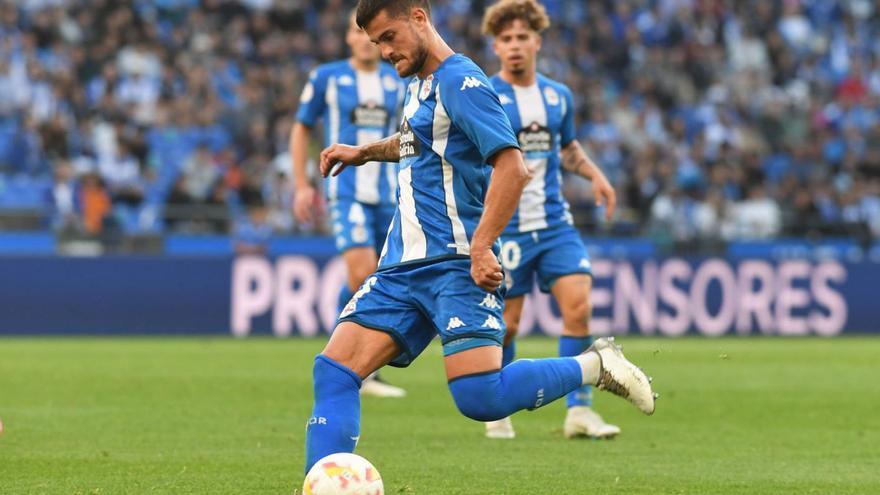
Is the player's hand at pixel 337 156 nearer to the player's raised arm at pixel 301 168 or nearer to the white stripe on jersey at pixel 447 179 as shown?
the white stripe on jersey at pixel 447 179

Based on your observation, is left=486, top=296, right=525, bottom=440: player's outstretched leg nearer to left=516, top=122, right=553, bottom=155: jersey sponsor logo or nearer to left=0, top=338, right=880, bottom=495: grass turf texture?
left=0, top=338, right=880, bottom=495: grass turf texture

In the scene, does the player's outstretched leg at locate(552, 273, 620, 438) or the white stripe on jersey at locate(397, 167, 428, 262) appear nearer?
the white stripe on jersey at locate(397, 167, 428, 262)

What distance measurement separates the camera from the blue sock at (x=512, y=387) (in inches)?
225

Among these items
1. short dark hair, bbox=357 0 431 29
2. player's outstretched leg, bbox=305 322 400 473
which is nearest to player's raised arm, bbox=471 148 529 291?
player's outstretched leg, bbox=305 322 400 473

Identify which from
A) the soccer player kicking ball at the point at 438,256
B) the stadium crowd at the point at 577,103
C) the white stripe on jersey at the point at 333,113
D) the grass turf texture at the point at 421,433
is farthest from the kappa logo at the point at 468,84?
the stadium crowd at the point at 577,103

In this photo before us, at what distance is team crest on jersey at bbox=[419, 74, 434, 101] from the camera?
5.78 meters

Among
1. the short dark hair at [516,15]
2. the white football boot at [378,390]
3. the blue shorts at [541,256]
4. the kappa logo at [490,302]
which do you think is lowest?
the white football boot at [378,390]

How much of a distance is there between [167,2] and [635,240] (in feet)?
29.9

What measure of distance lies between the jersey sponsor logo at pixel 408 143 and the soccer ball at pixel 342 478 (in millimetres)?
1280

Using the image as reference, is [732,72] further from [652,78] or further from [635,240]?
[635,240]

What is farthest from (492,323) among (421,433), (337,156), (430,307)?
(421,433)

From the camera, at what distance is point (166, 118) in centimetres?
2170

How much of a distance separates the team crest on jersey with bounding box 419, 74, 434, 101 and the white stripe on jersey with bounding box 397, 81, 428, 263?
0.04 m

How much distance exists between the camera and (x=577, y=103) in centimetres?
2572
